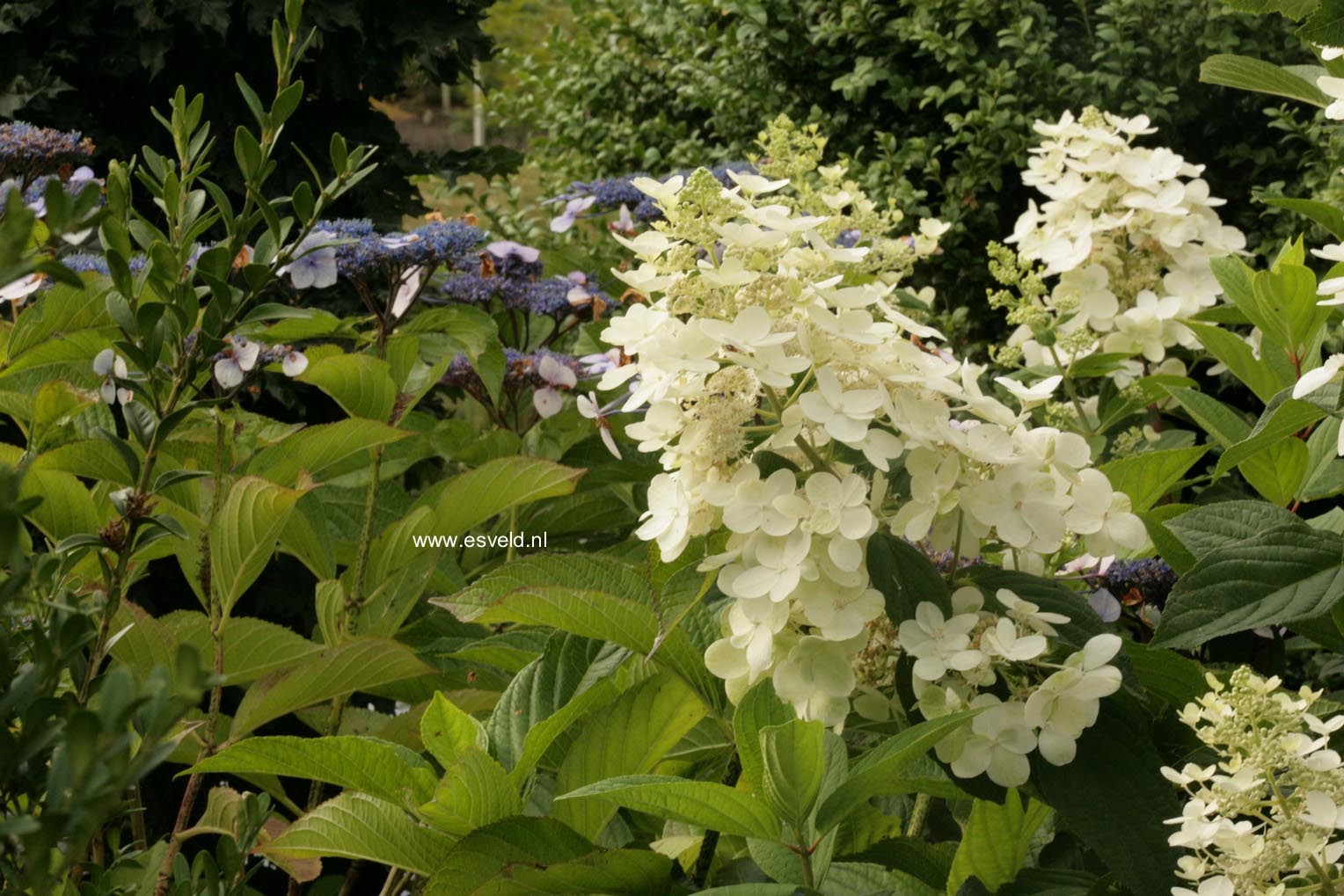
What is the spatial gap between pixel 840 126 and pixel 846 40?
261 mm

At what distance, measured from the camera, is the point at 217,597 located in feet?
4.65

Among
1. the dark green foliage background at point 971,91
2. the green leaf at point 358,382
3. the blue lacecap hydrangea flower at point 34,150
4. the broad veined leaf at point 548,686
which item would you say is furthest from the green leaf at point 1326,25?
the dark green foliage background at point 971,91

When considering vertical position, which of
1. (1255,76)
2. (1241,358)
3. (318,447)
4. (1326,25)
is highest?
(1326,25)

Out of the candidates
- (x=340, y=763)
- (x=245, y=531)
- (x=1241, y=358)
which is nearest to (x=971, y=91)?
(x=1241, y=358)

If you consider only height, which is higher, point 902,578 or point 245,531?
point 902,578

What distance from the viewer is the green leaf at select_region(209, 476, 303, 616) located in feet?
4.42

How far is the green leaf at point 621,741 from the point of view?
1.08 m

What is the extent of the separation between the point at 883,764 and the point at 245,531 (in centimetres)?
79

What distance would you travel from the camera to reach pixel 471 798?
1.01 meters

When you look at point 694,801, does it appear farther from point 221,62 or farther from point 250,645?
point 221,62

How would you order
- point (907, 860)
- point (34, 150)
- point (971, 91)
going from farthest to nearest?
1. point (971, 91)
2. point (34, 150)
3. point (907, 860)

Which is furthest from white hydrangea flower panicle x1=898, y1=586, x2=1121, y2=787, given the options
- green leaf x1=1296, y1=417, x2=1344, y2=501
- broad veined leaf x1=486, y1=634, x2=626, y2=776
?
green leaf x1=1296, y1=417, x2=1344, y2=501

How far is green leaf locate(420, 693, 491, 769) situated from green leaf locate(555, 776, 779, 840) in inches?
8.0

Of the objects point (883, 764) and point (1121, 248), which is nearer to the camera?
point (883, 764)
